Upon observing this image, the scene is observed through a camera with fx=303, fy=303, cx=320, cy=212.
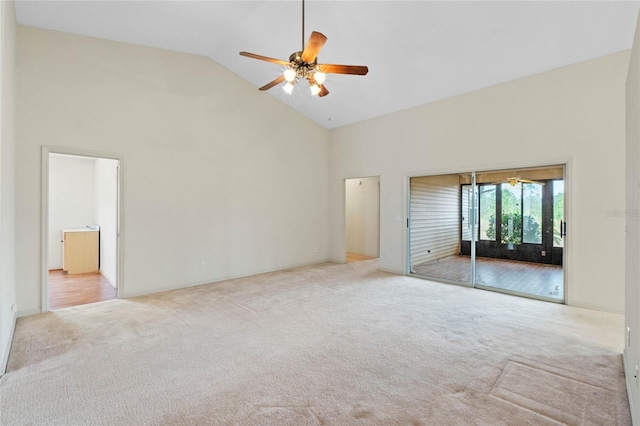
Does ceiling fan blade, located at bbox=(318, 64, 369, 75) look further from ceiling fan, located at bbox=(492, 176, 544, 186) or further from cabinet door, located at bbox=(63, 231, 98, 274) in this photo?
cabinet door, located at bbox=(63, 231, 98, 274)

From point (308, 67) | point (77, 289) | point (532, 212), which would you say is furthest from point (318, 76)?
point (77, 289)

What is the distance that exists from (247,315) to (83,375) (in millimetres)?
1773

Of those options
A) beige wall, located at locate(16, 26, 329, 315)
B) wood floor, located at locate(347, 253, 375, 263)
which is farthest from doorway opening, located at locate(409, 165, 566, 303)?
beige wall, located at locate(16, 26, 329, 315)

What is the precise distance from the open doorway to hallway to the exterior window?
7.06 metres

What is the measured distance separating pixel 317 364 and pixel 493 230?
426 cm

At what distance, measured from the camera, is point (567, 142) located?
4363mm

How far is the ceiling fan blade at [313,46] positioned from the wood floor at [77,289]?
4636mm

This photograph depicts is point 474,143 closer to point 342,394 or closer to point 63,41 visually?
point 342,394

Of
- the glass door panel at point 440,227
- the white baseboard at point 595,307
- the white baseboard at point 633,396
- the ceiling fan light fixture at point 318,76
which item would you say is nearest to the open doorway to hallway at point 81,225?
the ceiling fan light fixture at point 318,76

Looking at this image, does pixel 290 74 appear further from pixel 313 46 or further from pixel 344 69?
pixel 344 69

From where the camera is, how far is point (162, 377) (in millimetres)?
2555

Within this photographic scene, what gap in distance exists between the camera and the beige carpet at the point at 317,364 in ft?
6.93

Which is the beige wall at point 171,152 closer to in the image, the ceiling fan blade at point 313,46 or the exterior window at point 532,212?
the ceiling fan blade at point 313,46

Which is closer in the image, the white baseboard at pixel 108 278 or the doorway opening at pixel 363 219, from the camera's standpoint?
the white baseboard at pixel 108 278
